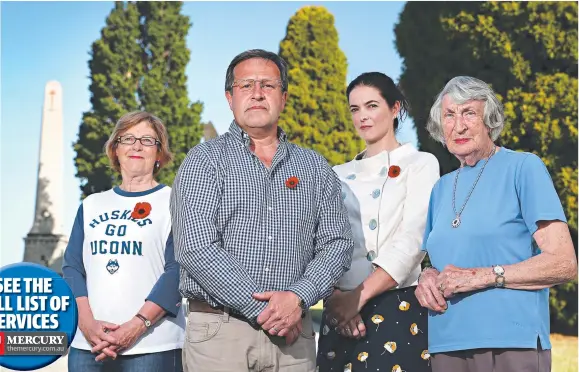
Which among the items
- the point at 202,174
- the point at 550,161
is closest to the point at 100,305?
the point at 202,174

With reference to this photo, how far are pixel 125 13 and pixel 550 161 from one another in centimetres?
1567

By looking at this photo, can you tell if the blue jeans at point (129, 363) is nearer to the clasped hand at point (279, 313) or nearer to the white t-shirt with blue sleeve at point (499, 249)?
the clasped hand at point (279, 313)

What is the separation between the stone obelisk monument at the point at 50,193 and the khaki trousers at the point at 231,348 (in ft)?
63.5

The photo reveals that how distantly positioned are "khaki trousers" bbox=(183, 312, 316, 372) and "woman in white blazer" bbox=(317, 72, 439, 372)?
58 centimetres

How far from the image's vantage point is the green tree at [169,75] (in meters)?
23.1

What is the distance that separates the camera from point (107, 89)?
23156 millimetres

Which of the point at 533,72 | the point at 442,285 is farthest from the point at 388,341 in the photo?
the point at 533,72

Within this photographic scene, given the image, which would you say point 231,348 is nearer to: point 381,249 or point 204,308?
point 204,308

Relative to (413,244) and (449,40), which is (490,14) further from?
(413,244)

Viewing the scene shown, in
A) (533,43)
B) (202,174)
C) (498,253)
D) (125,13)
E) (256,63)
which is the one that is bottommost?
(498,253)

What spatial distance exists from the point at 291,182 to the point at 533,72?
12.0m

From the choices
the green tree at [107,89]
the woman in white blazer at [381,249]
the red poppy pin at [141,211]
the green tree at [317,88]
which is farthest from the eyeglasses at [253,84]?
the green tree at [317,88]

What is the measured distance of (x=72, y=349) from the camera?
400cm

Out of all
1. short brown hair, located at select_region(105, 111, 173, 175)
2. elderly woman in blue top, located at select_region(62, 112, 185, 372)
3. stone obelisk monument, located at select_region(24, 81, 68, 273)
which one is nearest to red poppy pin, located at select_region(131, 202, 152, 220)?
elderly woman in blue top, located at select_region(62, 112, 185, 372)
